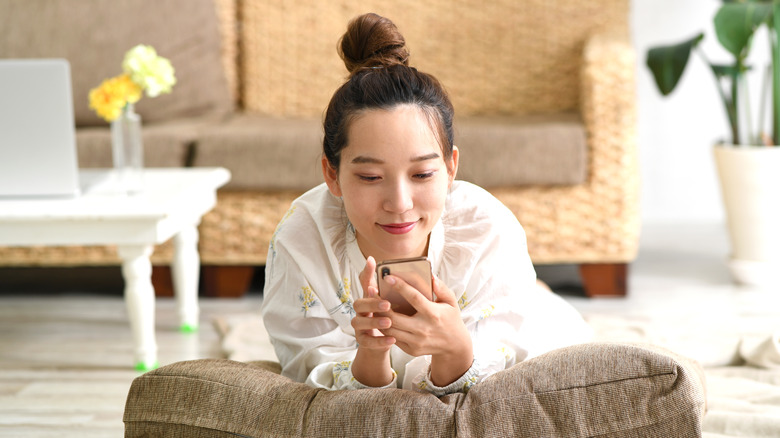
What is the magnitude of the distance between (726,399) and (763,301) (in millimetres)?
904

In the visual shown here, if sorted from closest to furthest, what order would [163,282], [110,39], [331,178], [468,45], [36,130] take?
[331,178], [36,130], [163,282], [110,39], [468,45]

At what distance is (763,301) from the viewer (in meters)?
2.45

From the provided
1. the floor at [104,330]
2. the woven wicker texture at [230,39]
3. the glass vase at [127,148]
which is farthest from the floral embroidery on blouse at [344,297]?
the woven wicker texture at [230,39]

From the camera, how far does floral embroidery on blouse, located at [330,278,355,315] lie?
1.31 metres

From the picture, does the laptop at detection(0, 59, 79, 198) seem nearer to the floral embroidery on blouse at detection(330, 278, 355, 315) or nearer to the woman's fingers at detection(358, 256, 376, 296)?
the floral embroidery on blouse at detection(330, 278, 355, 315)

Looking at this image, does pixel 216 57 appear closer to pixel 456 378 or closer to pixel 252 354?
pixel 252 354

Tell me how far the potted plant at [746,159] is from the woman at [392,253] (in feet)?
4.38

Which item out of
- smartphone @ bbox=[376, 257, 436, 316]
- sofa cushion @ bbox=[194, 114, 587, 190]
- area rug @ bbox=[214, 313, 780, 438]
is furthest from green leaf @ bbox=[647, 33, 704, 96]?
smartphone @ bbox=[376, 257, 436, 316]

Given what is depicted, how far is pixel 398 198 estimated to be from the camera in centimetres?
114

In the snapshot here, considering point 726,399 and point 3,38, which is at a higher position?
point 3,38

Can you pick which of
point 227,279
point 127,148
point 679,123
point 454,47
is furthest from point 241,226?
point 679,123

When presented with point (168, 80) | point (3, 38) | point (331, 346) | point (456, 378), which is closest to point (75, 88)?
point (3, 38)

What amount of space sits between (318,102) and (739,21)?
134 centimetres

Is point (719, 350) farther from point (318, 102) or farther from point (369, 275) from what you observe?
point (318, 102)
